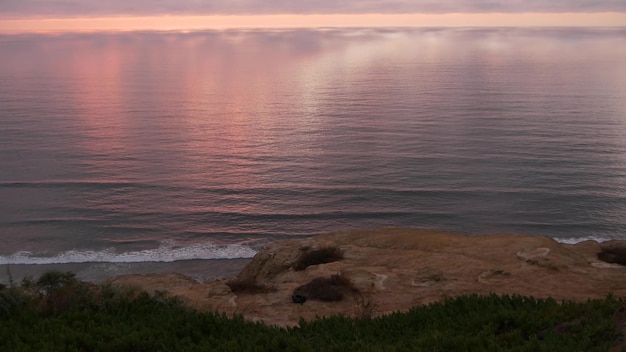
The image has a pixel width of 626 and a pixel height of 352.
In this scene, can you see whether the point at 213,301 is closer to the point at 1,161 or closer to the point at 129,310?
the point at 129,310

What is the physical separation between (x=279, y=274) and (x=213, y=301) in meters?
3.88

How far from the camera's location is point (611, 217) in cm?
3809

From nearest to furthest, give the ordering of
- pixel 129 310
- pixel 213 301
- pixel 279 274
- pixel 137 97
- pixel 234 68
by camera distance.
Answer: pixel 129 310 → pixel 213 301 → pixel 279 274 → pixel 137 97 → pixel 234 68

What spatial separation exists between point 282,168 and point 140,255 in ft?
58.7

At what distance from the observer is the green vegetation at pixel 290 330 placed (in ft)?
35.2

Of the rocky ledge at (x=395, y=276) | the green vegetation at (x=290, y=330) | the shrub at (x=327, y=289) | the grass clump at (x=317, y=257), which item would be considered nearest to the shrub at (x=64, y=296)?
the green vegetation at (x=290, y=330)

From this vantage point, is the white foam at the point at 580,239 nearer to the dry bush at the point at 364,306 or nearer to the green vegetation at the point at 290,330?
the dry bush at the point at 364,306

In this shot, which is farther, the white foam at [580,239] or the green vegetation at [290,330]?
the white foam at [580,239]

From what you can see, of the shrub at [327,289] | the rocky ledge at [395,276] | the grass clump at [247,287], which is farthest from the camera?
the grass clump at [247,287]

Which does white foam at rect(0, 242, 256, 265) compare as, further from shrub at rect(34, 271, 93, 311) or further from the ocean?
shrub at rect(34, 271, 93, 311)

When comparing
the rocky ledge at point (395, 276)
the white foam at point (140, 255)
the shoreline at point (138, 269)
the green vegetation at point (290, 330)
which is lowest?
the shoreline at point (138, 269)

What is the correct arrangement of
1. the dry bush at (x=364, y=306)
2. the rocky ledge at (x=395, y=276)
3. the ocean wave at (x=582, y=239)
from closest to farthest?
the dry bush at (x=364, y=306), the rocky ledge at (x=395, y=276), the ocean wave at (x=582, y=239)

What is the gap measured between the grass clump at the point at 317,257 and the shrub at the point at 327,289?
3.14 meters

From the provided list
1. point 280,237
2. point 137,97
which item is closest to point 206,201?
point 280,237
